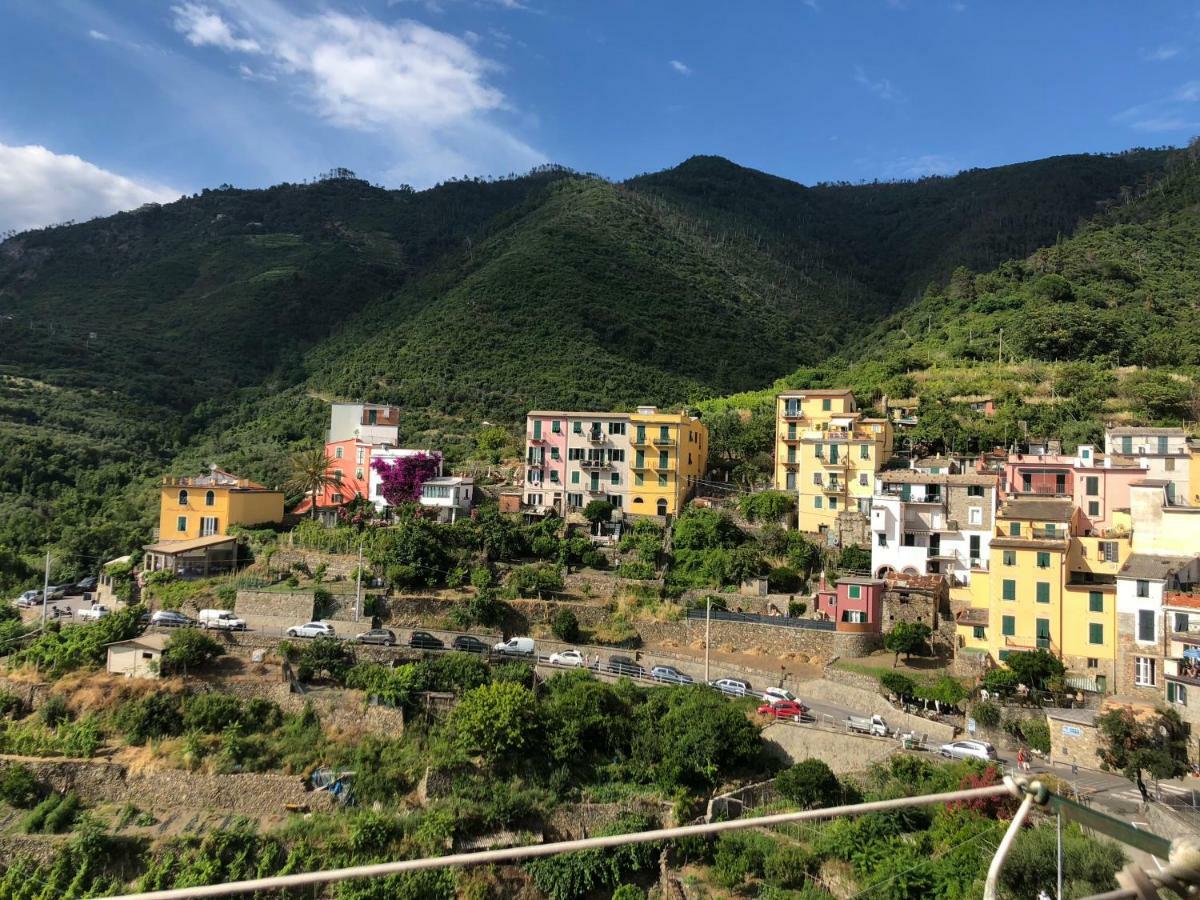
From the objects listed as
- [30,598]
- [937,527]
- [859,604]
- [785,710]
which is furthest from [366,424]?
[937,527]

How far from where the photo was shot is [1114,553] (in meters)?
32.5

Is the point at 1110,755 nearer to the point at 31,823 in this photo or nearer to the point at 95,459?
the point at 31,823

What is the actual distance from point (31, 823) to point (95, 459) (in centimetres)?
4589

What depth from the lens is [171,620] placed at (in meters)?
35.5

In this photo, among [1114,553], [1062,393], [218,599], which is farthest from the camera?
[1062,393]

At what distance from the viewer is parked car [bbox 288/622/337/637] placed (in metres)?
34.8

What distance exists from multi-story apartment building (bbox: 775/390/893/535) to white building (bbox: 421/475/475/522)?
17.5 meters

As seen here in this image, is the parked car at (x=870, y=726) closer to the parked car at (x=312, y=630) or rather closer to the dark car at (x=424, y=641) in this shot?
the dark car at (x=424, y=641)

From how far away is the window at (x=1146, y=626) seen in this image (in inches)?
1119

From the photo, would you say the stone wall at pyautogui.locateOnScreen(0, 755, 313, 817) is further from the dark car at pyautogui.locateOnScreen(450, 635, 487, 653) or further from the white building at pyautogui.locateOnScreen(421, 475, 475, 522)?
the white building at pyautogui.locateOnScreen(421, 475, 475, 522)

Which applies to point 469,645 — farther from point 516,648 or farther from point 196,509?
point 196,509

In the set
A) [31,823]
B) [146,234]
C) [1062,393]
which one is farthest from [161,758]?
[146,234]

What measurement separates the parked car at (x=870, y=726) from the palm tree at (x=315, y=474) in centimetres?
3095

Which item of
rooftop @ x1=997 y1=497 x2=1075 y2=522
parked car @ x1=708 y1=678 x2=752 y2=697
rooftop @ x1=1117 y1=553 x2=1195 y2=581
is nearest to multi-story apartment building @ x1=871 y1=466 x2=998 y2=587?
rooftop @ x1=997 y1=497 x2=1075 y2=522
